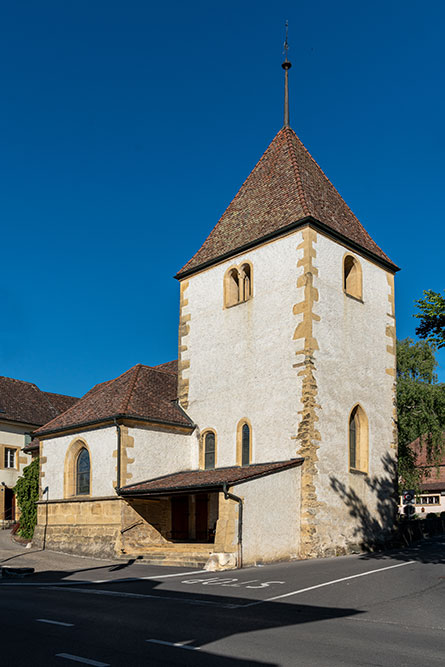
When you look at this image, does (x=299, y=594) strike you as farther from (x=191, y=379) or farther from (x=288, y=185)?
(x=288, y=185)

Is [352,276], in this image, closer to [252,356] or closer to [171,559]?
[252,356]

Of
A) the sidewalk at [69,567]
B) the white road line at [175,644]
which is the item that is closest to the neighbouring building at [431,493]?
the sidewalk at [69,567]

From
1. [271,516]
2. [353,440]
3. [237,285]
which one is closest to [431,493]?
[353,440]

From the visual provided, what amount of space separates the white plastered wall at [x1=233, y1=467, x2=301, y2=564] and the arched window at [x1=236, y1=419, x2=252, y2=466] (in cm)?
270

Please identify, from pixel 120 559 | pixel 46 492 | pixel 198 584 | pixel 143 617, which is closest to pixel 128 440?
pixel 120 559

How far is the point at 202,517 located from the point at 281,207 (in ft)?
36.2

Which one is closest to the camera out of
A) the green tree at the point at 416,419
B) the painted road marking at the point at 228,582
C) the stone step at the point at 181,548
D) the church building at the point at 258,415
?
the painted road marking at the point at 228,582

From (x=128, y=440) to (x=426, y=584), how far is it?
11.7m

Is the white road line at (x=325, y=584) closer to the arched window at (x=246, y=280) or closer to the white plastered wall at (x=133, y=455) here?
the white plastered wall at (x=133, y=455)

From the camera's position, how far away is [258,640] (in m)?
8.16

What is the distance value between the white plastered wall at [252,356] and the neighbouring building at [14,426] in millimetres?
14765

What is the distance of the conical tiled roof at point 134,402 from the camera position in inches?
923

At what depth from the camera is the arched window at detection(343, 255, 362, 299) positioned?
24.0 meters

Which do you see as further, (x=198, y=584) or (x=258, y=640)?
(x=198, y=584)
